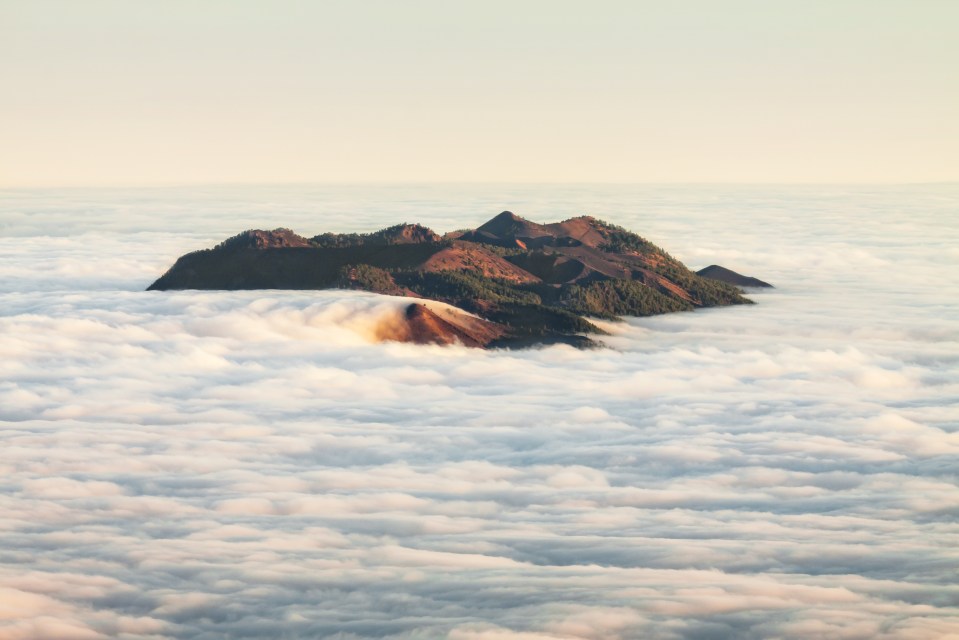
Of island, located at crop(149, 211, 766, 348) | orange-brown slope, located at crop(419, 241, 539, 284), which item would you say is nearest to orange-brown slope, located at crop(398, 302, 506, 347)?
island, located at crop(149, 211, 766, 348)

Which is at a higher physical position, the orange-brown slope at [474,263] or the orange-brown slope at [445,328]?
the orange-brown slope at [474,263]

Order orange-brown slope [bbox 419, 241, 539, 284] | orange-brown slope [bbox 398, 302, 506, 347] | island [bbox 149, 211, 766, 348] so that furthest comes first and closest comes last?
1. orange-brown slope [bbox 419, 241, 539, 284]
2. island [bbox 149, 211, 766, 348]
3. orange-brown slope [bbox 398, 302, 506, 347]

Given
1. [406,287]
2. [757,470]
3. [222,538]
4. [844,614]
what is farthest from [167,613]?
[406,287]

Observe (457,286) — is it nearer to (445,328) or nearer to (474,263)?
(445,328)

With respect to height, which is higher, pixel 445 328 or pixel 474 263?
pixel 474 263

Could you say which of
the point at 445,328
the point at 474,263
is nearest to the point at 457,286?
the point at 445,328

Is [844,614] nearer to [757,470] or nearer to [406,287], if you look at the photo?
[757,470]

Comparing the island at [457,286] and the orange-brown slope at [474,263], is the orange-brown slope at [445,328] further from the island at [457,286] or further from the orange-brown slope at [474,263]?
the orange-brown slope at [474,263]

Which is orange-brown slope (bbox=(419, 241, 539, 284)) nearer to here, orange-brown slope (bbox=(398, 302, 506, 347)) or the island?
the island

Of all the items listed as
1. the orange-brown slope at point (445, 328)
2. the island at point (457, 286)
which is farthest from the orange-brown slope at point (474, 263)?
the orange-brown slope at point (445, 328)

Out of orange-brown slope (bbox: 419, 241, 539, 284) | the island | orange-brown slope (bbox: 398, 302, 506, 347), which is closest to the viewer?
orange-brown slope (bbox: 398, 302, 506, 347)

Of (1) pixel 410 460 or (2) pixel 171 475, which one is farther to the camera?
(1) pixel 410 460
